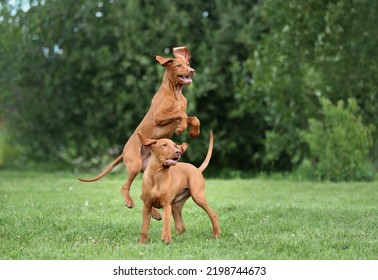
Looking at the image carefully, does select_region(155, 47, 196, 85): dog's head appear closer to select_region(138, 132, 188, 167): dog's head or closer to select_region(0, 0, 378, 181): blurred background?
select_region(138, 132, 188, 167): dog's head

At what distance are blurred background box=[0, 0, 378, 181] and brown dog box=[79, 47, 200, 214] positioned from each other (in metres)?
6.69

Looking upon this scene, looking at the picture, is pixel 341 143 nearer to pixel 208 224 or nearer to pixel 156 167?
pixel 208 224

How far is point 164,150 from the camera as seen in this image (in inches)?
241

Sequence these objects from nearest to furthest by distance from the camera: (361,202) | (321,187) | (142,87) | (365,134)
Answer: (361,202)
(321,187)
(365,134)
(142,87)

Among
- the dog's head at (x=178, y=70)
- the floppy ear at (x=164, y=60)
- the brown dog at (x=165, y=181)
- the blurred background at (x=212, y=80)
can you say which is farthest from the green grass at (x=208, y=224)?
the blurred background at (x=212, y=80)

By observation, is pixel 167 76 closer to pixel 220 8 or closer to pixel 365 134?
pixel 365 134

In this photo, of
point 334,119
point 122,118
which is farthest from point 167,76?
point 122,118

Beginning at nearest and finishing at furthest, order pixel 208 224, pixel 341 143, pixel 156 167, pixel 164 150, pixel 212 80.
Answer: pixel 164 150 → pixel 156 167 → pixel 208 224 → pixel 341 143 → pixel 212 80

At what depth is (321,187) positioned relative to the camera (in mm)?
11688

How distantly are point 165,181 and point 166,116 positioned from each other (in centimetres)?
64

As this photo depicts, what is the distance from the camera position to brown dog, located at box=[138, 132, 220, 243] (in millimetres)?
6148

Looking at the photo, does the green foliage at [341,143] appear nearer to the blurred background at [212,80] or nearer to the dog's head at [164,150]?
the blurred background at [212,80]

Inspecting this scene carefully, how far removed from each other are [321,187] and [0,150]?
29.9 ft

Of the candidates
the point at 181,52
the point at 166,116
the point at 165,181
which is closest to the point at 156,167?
the point at 165,181
